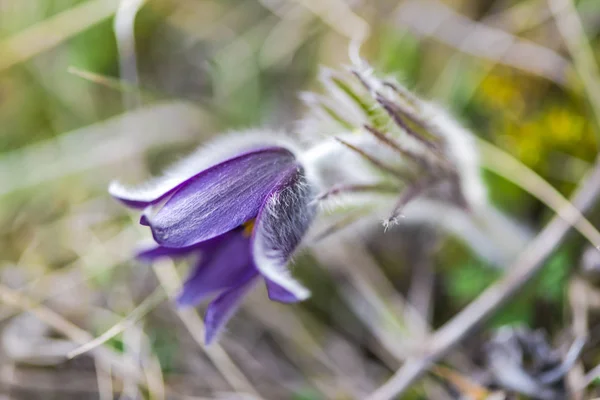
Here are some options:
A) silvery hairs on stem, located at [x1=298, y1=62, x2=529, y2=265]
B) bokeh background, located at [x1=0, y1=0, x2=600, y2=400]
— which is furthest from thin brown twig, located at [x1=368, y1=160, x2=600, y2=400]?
silvery hairs on stem, located at [x1=298, y1=62, x2=529, y2=265]

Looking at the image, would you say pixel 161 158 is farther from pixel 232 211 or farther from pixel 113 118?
pixel 232 211

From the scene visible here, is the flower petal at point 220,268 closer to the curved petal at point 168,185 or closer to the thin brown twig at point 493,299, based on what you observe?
the curved petal at point 168,185

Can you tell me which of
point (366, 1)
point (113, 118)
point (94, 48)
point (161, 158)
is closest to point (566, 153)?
point (366, 1)

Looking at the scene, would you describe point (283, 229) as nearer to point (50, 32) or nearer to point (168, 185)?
point (168, 185)

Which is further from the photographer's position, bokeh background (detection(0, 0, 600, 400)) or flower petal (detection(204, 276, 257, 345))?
bokeh background (detection(0, 0, 600, 400))

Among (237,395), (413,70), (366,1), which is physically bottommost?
(237,395)

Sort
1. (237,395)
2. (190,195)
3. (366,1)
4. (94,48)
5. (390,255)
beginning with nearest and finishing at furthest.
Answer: (190,195) < (237,395) < (390,255) < (366,1) < (94,48)

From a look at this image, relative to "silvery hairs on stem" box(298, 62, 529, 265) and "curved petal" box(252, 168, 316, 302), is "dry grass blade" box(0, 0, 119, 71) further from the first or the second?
"curved petal" box(252, 168, 316, 302)

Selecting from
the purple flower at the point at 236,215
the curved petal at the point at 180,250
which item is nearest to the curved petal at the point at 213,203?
the purple flower at the point at 236,215
